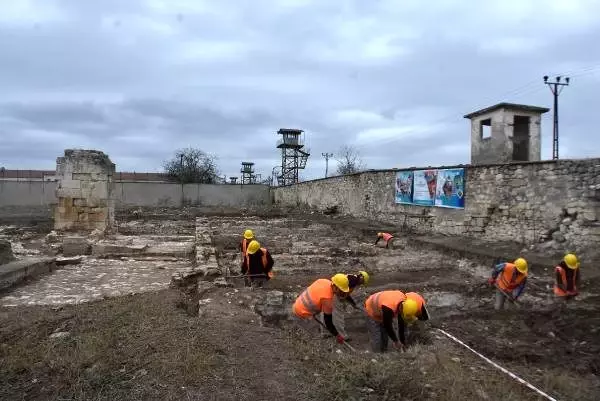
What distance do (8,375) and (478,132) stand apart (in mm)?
18142

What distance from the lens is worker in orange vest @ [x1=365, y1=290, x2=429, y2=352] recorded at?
5824 mm

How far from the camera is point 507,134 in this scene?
1839 centimetres

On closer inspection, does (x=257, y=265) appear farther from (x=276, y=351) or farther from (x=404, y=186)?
(x=404, y=186)

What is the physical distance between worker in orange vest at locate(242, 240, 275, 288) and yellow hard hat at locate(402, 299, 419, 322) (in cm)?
375

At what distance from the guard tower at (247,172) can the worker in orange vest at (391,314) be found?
56.2 m

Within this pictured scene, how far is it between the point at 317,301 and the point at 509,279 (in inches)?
142

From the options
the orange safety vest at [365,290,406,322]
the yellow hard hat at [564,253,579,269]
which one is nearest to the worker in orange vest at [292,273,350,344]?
the orange safety vest at [365,290,406,322]

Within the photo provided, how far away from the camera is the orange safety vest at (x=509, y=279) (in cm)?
794

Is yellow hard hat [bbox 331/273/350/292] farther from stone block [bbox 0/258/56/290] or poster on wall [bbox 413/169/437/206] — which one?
poster on wall [bbox 413/169/437/206]

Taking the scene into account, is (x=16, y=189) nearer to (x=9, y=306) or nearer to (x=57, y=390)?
(x=9, y=306)

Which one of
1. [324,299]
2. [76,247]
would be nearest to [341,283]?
[324,299]

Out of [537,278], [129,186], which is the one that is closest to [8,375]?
[537,278]

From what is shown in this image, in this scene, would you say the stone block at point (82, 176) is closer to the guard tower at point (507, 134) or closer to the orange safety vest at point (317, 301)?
the orange safety vest at point (317, 301)

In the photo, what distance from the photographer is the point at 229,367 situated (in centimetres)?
452
